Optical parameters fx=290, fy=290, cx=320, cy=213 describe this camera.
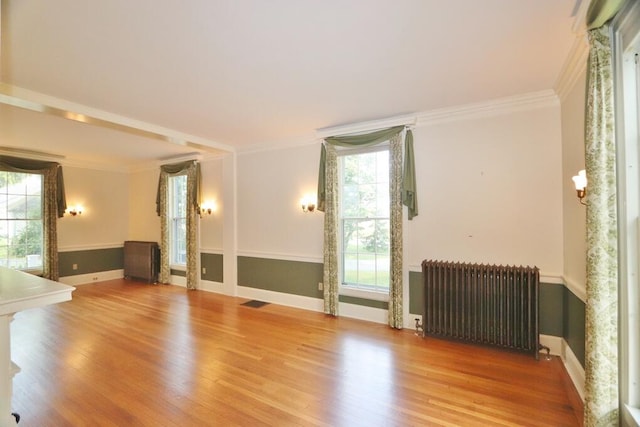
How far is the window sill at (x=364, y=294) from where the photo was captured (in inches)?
160

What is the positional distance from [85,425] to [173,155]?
207 inches

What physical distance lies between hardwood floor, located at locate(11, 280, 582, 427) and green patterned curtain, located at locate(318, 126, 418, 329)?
378 mm

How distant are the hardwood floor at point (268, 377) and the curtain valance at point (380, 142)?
1.71m

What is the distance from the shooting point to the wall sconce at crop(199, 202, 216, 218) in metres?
5.84

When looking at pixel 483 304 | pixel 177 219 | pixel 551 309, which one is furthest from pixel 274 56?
pixel 177 219

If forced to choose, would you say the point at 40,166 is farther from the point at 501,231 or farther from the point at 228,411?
the point at 501,231

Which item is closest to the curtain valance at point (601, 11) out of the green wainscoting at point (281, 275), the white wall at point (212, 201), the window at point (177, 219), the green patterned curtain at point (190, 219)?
the green wainscoting at point (281, 275)

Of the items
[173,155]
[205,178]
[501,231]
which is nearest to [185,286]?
[205,178]

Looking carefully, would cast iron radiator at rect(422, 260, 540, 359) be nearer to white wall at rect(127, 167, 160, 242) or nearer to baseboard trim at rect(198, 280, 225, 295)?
baseboard trim at rect(198, 280, 225, 295)

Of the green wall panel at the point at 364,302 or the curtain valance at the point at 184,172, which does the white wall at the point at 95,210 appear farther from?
the green wall panel at the point at 364,302

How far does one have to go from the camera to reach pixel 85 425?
205 cm

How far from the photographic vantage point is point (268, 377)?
2658 millimetres

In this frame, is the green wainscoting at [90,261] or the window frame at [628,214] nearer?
the window frame at [628,214]

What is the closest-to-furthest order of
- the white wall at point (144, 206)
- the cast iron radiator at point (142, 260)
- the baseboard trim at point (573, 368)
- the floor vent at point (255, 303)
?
the baseboard trim at point (573, 368) < the floor vent at point (255, 303) < the cast iron radiator at point (142, 260) < the white wall at point (144, 206)
